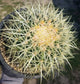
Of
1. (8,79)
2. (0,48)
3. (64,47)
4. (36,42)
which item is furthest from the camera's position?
(8,79)

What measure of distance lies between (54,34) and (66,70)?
79cm

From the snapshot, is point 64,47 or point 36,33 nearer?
point 36,33

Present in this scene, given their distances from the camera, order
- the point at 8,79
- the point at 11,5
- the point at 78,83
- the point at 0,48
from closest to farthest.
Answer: the point at 0,48
the point at 8,79
the point at 78,83
the point at 11,5

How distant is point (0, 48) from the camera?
1217 mm

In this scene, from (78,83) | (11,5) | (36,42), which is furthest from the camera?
(11,5)

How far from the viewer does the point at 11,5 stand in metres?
2.14

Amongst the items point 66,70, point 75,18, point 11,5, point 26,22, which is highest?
point 11,5

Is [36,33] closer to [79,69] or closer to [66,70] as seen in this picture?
[66,70]

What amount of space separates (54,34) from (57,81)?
0.78 m

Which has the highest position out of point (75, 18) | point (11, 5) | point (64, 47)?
point (11, 5)

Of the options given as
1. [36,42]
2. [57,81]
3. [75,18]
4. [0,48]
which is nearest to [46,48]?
[36,42]

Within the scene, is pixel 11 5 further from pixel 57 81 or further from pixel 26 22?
pixel 57 81

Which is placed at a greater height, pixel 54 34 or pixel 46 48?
pixel 54 34

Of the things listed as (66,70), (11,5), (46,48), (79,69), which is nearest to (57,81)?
(66,70)
